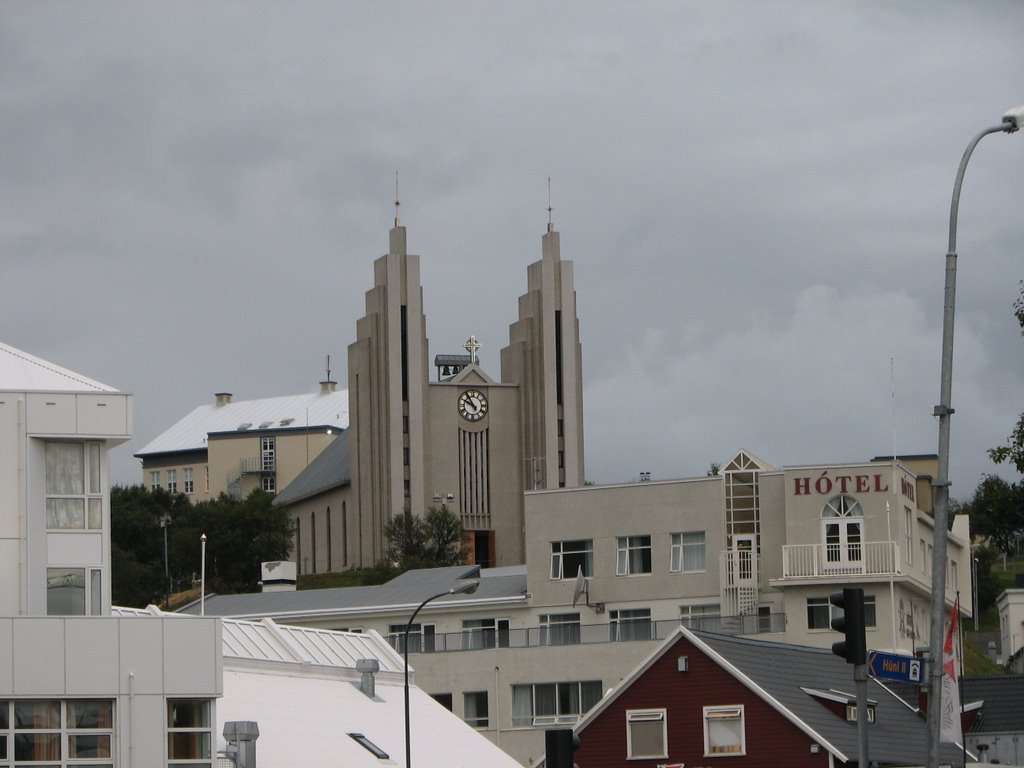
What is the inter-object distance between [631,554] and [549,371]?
6297cm

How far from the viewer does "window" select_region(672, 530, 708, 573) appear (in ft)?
258

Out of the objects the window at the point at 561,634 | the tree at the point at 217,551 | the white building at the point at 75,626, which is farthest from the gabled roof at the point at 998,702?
the tree at the point at 217,551

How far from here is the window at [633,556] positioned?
260 ft

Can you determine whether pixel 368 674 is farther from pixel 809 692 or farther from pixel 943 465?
pixel 943 465

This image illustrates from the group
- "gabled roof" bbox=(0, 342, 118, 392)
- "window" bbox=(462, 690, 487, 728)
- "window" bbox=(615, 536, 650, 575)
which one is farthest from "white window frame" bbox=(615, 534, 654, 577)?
"gabled roof" bbox=(0, 342, 118, 392)

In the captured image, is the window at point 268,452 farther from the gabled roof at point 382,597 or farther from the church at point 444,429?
the gabled roof at point 382,597

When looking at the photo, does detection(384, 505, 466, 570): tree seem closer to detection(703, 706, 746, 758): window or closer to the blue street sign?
detection(703, 706, 746, 758): window

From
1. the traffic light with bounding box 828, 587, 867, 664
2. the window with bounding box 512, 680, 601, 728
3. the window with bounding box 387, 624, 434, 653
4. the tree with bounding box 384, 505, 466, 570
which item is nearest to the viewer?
the traffic light with bounding box 828, 587, 867, 664

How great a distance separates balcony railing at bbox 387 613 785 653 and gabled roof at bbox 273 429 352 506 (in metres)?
66.8

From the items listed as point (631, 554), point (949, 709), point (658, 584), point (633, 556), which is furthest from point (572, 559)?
point (949, 709)

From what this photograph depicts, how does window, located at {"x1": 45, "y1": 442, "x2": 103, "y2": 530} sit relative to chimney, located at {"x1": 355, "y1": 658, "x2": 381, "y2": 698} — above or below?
above

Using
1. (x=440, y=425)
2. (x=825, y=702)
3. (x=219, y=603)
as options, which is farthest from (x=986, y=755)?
(x=440, y=425)

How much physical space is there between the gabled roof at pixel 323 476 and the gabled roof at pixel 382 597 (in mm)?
50092

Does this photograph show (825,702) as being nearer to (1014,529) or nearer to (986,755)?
(986,755)
